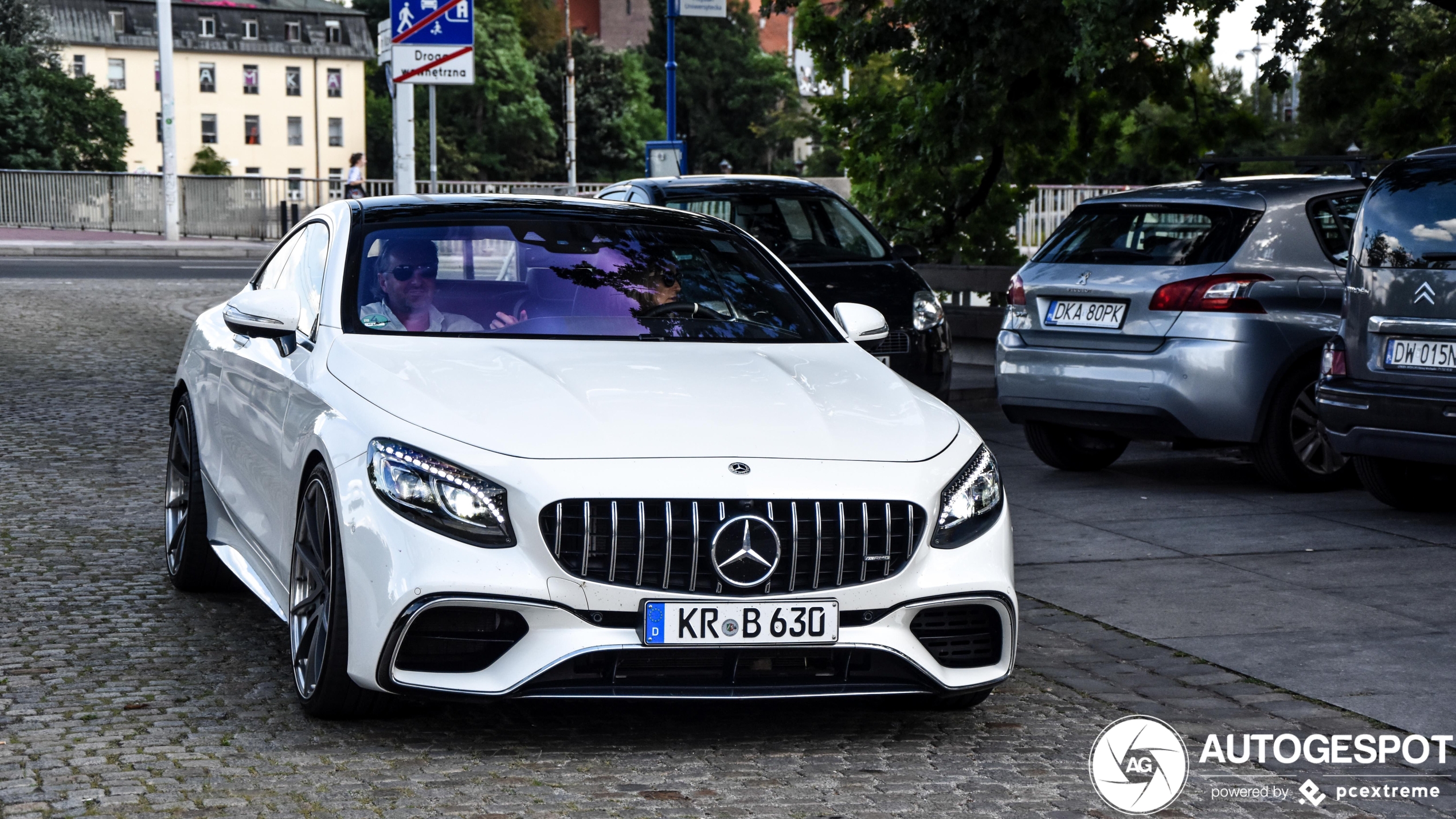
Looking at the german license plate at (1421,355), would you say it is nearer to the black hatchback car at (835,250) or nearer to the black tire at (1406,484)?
the black tire at (1406,484)

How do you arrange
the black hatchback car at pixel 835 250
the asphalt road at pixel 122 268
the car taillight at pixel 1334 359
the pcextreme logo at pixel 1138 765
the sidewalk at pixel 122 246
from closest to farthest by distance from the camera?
the pcextreme logo at pixel 1138 765
the car taillight at pixel 1334 359
the black hatchback car at pixel 835 250
the asphalt road at pixel 122 268
the sidewalk at pixel 122 246

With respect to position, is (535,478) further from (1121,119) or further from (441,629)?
(1121,119)

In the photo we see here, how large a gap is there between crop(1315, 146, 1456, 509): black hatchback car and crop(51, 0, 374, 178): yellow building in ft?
314

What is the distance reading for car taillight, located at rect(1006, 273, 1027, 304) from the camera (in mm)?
10180

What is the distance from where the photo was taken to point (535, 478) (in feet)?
14.9

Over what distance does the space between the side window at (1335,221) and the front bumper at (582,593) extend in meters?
5.49

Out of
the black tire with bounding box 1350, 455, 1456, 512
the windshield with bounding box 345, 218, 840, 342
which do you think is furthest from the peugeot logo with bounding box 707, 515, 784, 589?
the black tire with bounding box 1350, 455, 1456, 512

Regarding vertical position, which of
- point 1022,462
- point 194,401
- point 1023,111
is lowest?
point 1022,462

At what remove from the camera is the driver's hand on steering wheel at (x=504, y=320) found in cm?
566

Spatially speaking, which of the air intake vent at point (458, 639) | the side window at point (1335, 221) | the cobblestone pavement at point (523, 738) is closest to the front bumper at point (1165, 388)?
the side window at point (1335, 221)

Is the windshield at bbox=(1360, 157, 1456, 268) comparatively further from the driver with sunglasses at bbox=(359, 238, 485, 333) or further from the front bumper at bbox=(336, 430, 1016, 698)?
the driver with sunglasses at bbox=(359, 238, 485, 333)

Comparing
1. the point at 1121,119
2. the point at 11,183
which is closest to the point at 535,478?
the point at 1121,119

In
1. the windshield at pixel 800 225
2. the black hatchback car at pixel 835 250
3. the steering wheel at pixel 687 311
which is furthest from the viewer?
the windshield at pixel 800 225

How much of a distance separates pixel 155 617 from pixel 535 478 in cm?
241
